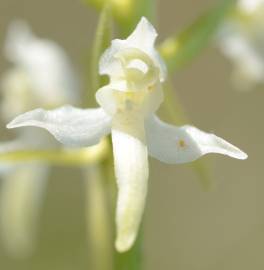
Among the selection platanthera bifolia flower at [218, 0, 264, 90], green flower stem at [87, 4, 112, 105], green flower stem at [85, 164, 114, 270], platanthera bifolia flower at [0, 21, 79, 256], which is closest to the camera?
green flower stem at [87, 4, 112, 105]

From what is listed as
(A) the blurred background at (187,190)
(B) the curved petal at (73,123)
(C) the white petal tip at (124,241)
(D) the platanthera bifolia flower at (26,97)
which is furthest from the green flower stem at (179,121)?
(A) the blurred background at (187,190)

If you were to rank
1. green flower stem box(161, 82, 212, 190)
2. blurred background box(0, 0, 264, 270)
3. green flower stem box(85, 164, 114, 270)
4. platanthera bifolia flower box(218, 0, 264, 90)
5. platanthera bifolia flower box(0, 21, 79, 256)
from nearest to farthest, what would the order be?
green flower stem box(161, 82, 212, 190), green flower stem box(85, 164, 114, 270), platanthera bifolia flower box(218, 0, 264, 90), platanthera bifolia flower box(0, 21, 79, 256), blurred background box(0, 0, 264, 270)

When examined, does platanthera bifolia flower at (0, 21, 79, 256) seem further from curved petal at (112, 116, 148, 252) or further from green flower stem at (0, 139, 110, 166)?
curved petal at (112, 116, 148, 252)

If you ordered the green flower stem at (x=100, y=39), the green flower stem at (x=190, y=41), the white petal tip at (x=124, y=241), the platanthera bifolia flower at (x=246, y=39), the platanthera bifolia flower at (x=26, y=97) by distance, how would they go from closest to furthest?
the white petal tip at (x=124, y=241) → the green flower stem at (x=100, y=39) → the green flower stem at (x=190, y=41) → the platanthera bifolia flower at (x=246, y=39) → the platanthera bifolia flower at (x=26, y=97)

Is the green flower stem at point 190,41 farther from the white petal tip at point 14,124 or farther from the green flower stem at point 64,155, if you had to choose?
the white petal tip at point 14,124

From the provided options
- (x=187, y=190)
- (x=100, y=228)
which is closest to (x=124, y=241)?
(x=100, y=228)

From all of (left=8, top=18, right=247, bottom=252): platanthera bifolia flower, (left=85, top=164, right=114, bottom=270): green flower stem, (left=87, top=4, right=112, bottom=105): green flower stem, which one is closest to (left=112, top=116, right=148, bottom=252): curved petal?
(left=8, top=18, right=247, bottom=252): platanthera bifolia flower

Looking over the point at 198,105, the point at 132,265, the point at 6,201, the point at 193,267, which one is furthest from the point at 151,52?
the point at 198,105
